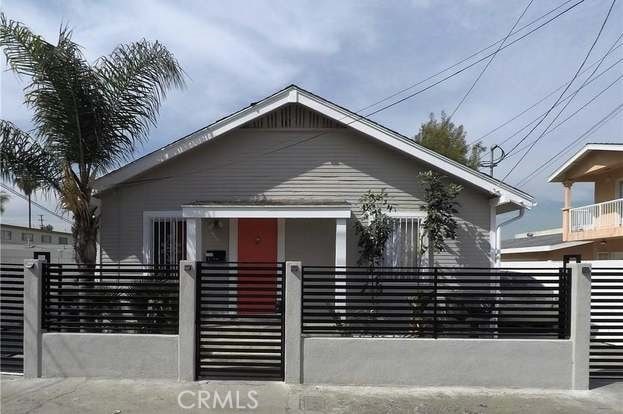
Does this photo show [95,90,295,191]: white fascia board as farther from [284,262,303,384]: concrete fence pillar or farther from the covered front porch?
[284,262,303,384]: concrete fence pillar

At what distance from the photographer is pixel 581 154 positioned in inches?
855

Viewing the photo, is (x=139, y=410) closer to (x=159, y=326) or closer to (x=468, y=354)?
(x=159, y=326)

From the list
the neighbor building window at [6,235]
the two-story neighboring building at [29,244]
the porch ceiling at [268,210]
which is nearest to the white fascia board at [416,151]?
the porch ceiling at [268,210]

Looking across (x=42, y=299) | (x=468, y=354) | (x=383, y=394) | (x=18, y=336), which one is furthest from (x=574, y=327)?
(x=18, y=336)

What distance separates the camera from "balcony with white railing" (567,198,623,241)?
20344 mm

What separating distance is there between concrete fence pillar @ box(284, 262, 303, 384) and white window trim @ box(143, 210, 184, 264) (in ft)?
11.8

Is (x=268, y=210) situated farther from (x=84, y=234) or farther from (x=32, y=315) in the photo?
(x=32, y=315)

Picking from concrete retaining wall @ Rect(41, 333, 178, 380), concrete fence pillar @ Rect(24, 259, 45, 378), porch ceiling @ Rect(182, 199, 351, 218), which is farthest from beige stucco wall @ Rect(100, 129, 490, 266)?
concrete retaining wall @ Rect(41, 333, 178, 380)

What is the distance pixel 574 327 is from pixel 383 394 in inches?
101

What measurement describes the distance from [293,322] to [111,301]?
2428mm

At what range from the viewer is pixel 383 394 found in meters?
6.30

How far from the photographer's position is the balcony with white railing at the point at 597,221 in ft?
66.7

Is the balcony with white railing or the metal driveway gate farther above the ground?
the balcony with white railing

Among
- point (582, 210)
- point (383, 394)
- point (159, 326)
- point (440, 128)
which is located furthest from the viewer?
point (440, 128)
